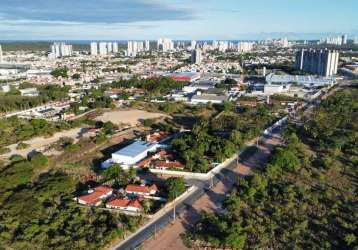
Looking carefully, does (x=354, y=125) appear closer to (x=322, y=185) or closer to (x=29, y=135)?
(x=322, y=185)

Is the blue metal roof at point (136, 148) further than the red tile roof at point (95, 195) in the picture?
Yes

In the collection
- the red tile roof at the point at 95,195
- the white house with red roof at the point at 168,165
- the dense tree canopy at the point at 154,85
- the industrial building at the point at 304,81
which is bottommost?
the red tile roof at the point at 95,195

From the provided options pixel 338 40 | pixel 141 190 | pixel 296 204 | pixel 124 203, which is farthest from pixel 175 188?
pixel 338 40

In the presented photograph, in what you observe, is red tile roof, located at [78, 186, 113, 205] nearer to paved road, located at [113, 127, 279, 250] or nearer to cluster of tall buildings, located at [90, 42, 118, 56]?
paved road, located at [113, 127, 279, 250]

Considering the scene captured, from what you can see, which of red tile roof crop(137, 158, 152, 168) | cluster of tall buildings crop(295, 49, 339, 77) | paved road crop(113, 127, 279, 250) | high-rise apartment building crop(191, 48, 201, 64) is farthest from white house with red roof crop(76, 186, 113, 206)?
high-rise apartment building crop(191, 48, 201, 64)

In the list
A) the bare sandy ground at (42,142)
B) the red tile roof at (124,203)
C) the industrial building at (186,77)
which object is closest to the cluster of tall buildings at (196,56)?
the industrial building at (186,77)

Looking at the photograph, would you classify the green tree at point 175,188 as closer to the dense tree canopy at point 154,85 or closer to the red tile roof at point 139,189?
the red tile roof at point 139,189

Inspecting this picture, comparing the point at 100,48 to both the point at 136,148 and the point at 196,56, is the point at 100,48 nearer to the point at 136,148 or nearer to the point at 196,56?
the point at 196,56
